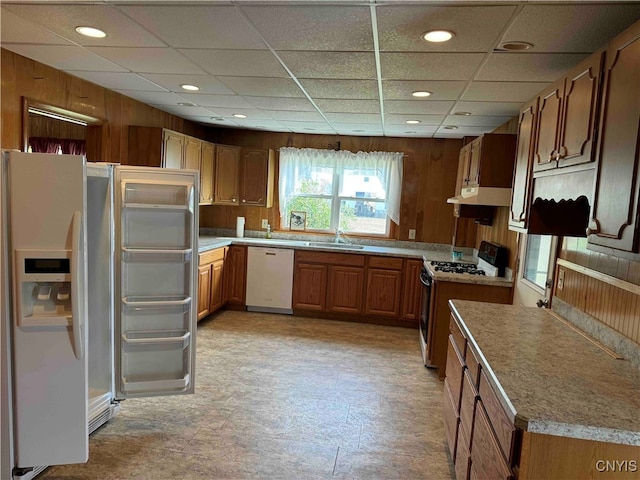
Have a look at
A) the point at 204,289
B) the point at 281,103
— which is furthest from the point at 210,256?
the point at 281,103

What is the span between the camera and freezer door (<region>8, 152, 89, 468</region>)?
202cm

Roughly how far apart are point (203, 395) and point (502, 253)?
2.81m

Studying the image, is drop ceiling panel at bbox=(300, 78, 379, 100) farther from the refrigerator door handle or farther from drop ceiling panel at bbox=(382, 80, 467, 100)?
the refrigerator door handle

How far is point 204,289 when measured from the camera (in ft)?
15.7

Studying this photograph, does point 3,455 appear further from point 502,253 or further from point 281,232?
point 281,232

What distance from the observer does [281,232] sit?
6016mm

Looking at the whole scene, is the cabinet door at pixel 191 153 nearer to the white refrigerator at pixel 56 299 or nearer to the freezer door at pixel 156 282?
the freezer door at pixel 156 282

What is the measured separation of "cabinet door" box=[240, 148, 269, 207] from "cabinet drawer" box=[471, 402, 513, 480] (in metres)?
4.34

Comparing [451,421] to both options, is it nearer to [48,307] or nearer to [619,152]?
[619,152]

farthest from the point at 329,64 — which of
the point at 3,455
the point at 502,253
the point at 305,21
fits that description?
the point at 3,455

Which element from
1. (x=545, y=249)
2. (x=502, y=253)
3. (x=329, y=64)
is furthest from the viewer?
(x=502, y=253)

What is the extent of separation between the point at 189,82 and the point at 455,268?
2848 millimetres

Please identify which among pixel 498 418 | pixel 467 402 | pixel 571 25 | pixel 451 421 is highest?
pixel 571 25

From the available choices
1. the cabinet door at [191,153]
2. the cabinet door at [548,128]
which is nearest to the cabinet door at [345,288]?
the cabinet door at [191,153]
